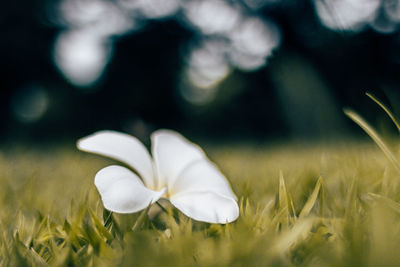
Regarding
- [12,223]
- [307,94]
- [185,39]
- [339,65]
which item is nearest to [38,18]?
[185,39]

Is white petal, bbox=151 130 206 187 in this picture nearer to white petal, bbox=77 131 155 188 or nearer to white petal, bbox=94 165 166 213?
white petal, bbox=77 131 155 188

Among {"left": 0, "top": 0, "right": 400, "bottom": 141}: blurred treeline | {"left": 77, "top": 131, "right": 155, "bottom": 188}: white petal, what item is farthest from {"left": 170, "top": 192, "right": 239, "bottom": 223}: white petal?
{"left": 0, "top": 0, "right": 400, "bottom": 141}: blurred treeline

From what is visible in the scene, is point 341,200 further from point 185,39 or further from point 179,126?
point 185,39

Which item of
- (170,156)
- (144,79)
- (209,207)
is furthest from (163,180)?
(144,79)

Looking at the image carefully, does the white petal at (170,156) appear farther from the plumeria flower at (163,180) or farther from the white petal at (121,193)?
the white petal at (121,193)

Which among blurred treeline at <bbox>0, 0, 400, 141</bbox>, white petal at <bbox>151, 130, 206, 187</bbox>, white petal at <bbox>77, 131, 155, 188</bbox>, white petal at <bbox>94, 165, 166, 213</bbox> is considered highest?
white petal at <bbox>94, 165, 166, 213</bbox>

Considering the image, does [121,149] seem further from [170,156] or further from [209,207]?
[209,207]

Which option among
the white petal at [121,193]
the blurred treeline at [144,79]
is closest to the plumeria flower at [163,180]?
the white petal at [121,193]
